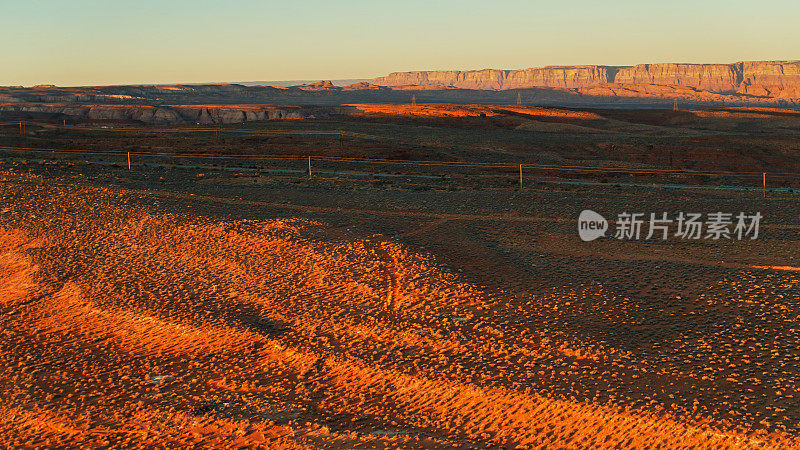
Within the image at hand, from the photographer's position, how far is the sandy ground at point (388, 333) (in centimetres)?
857

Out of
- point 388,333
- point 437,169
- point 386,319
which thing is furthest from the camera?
point 437,169

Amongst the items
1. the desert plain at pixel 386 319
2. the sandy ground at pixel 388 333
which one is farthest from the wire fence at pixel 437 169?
the sandy ground at pixel 388 333

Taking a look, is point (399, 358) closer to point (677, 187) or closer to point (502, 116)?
point (677, 187)

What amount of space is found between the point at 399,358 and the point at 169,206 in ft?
42.5

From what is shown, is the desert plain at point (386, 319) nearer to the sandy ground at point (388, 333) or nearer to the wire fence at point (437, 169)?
the sandy ground at point (388, 333)

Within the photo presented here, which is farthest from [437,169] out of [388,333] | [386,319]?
[388,333]

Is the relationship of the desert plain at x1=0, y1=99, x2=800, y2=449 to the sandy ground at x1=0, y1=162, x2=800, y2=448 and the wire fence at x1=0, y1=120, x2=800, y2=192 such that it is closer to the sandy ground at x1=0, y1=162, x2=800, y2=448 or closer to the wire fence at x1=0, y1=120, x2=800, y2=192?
the sandy ground at x1=0, y1=162, x2=800, y2=448

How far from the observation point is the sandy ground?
337 inches

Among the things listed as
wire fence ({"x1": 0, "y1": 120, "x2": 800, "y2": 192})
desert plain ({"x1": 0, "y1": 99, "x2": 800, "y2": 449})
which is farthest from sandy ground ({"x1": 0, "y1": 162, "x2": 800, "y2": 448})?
wire fence ({"x1": 0, "y1": 120, "x2": 800, "y2": 192})

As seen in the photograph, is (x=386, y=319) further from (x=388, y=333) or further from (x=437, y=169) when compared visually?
(x=437, y=169)

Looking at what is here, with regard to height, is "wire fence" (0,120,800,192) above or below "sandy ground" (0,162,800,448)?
above

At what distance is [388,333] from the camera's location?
11250mm

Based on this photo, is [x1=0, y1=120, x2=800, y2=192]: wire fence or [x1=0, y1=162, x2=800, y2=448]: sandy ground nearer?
[x1=0, y1=162, x2=800, y2=448]: sandy ground

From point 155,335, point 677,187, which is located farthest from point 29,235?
point 677,187
